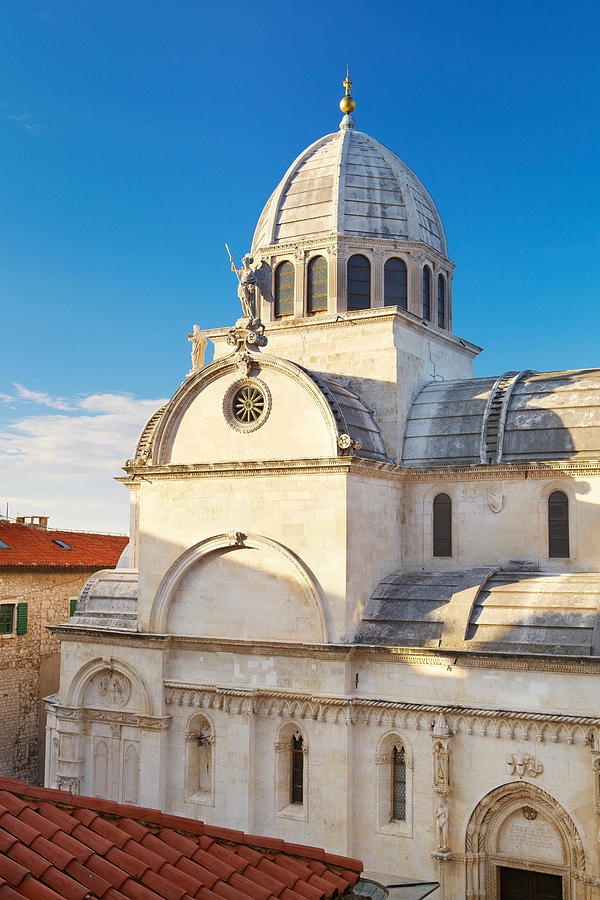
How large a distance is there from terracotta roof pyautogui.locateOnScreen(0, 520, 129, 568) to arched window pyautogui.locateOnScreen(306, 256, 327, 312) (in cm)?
1527

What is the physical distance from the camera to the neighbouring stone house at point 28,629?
111 ft

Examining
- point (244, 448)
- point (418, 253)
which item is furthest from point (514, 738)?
point (418, 253)

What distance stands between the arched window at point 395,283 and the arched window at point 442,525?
6.90 metres

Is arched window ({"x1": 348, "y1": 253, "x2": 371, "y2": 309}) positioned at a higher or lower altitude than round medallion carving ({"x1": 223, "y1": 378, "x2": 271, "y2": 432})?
higher

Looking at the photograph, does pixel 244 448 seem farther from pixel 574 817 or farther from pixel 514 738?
pixel 574 817

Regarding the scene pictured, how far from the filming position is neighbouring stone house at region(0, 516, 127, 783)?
3391cm

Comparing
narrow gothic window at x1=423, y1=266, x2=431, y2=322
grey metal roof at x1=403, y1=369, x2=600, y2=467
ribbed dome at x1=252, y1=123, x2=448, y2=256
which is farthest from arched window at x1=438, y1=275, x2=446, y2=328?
grey metal roof at x1=403, y1=369, x2=600, y2=467

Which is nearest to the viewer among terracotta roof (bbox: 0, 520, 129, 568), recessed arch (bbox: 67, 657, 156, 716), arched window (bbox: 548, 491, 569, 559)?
arched window (bbox: 548, 491, 569, 559)

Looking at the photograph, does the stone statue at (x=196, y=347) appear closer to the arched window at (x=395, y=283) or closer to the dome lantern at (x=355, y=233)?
the dome lantern at (x=355, y=233)

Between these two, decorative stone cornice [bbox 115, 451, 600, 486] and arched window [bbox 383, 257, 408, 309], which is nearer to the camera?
decorative stone cornice [bbox 115, 451, 600, 486]

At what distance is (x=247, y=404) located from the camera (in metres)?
24.8

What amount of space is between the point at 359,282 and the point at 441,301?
3.34 meters

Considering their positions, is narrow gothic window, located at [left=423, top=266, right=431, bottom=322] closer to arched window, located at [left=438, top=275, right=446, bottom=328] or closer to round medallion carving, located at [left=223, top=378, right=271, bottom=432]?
arched window, located at [left=438, top=275, right=446, bottom=328]

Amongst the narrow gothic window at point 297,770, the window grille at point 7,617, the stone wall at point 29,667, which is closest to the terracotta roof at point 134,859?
the narrow gothic window at point 297,770
